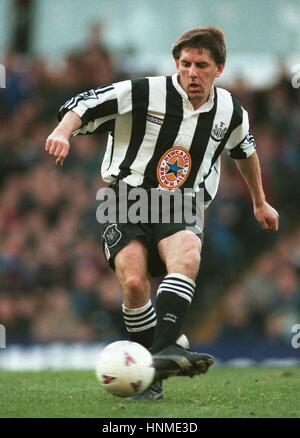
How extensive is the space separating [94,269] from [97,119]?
23.8 ft

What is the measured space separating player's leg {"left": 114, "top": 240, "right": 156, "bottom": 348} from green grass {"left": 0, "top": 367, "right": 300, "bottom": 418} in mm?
485

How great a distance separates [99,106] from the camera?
7141 millimetres

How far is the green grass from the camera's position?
643 cm

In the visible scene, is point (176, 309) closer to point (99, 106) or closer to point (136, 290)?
point (136, 290)

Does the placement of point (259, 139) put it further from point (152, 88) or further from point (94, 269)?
point (152, 88)

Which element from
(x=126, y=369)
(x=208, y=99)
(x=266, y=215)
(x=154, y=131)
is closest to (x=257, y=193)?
(x=266, y=215)

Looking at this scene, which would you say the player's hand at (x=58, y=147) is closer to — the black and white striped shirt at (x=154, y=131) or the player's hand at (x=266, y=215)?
the black and white striped shirt at (x=154, y=131)

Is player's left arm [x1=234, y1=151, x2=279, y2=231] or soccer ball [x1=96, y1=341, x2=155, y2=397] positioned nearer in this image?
soccer ball [x1=96, y1=341, x2=155, y2=397]

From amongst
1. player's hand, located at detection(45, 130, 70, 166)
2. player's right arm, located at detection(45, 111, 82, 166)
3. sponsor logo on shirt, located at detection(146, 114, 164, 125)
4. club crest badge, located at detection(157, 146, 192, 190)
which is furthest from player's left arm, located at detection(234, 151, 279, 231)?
player's hand, located at detection(45, 130, 70, 166)

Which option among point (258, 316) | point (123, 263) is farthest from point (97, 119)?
point (258, 316)

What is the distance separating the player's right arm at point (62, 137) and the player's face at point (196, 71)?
813mm

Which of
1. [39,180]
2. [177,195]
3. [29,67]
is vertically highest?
[29,67]

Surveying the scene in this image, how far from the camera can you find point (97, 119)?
285 inches

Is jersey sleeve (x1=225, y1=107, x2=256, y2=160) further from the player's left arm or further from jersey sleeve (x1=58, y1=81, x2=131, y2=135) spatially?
jersey sleeve (x1=58, y1=81, x2=131, y2=135)
